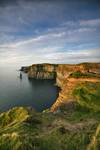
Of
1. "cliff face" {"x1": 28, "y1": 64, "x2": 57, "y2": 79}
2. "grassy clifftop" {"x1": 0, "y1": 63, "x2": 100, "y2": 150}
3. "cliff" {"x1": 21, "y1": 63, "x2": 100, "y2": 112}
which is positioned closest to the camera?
"grassy clifftop" {"x1": 0, "y1": 63, "x2": 100, "y2": 150}

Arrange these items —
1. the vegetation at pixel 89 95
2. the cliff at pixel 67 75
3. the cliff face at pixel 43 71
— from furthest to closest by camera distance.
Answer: the cliff face at pixel 43 71 < the cliff at pixel 67 75 < the vegetation at pixel 89 95

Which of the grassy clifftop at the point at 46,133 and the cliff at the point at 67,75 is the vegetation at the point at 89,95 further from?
the grassy clifftop at the point at 46,133

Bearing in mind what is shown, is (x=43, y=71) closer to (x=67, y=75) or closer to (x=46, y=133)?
(x=67, y=75)

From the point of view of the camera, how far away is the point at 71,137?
16375 mm

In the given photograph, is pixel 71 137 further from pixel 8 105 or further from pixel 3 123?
pixel 8 105

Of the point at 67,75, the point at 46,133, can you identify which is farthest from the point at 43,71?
the point at 46,133

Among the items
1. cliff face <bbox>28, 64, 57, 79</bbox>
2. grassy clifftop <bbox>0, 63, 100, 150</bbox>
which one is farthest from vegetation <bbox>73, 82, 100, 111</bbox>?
cliff face <bbox>28, 64, 57, 79</bbox>

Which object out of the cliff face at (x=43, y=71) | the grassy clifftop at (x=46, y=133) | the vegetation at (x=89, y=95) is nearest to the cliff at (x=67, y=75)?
the cliff face at (x=43, y=71)

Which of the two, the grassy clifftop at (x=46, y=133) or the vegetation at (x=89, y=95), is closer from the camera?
the grassy clifftop at (x=46, y=133)

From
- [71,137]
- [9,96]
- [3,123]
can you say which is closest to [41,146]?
[71,137]

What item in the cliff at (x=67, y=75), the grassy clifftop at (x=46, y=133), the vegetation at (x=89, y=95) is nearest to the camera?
the grassy clifftop at (x=46, y=133)

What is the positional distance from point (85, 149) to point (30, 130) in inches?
241

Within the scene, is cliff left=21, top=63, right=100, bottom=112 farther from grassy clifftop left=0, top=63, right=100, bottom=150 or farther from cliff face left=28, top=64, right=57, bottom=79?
grassy clifftop left=0, top=63, right=100, bottom=150

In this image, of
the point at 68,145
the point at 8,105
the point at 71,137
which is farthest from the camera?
the point at 8,105
